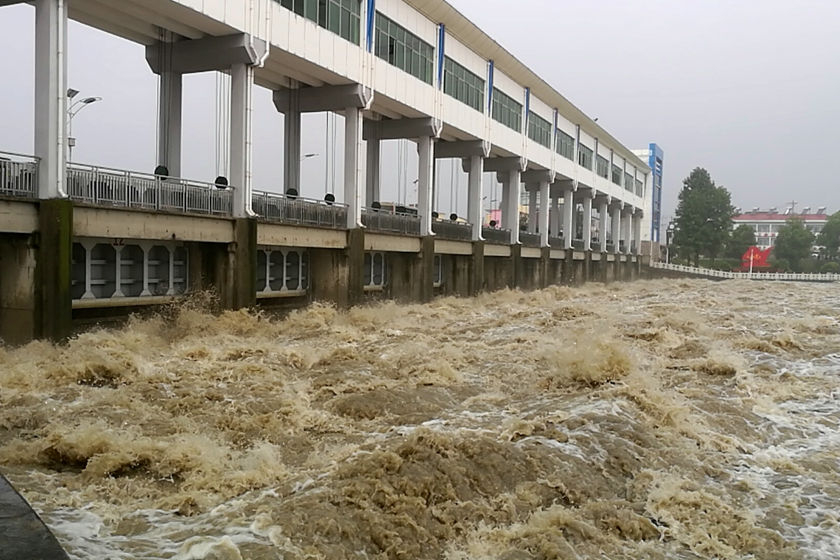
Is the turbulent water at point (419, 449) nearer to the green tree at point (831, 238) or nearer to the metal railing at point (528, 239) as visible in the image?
the metal railing at point (528, 239)

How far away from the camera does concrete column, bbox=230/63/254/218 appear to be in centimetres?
1855

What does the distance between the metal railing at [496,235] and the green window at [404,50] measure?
33.5 feet

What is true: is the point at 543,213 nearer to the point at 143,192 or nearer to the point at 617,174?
the point at 617,174

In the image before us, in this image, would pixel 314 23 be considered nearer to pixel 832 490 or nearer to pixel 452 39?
pixel 452 39

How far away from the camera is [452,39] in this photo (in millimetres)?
30891

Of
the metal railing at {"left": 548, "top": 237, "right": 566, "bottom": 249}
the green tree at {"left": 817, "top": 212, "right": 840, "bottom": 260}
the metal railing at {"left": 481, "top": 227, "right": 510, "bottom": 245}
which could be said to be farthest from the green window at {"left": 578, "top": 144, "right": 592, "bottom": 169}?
the green tree at {"left": 817, "top": 212, "right": 840, "bottom": 260}

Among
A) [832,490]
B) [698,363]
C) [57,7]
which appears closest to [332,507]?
[832,490]

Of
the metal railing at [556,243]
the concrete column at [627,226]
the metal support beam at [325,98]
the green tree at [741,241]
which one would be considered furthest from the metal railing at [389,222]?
the green tree at [741,241]

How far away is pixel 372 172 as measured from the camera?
104 ft

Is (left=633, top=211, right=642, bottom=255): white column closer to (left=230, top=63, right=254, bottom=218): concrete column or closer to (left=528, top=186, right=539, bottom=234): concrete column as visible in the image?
(left=528, top=186, right=539, bottom=234): concrete column

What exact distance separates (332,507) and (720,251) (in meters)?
95.6

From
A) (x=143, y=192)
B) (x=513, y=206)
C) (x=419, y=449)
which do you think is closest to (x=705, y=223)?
(x=513, y=206)

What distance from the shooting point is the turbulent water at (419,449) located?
6195 millimetres

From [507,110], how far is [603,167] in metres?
22.7
